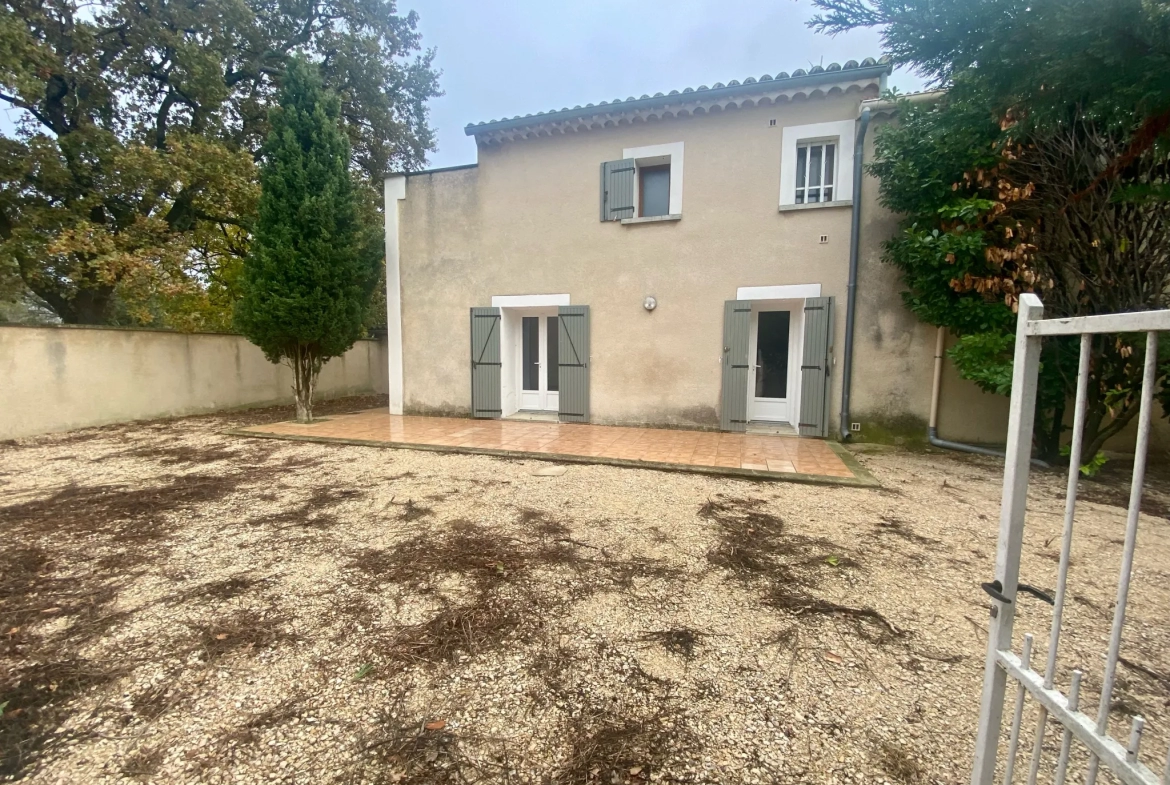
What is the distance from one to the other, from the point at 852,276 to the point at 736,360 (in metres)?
1.84

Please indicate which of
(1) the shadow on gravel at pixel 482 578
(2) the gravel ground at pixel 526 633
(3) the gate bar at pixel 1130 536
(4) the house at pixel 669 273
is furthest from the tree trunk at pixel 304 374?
(3) the gate bar at pixel 1130 536

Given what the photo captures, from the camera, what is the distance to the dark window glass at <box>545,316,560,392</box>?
820 centimetres

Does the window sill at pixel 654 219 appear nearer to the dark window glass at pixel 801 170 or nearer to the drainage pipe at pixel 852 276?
the dark window glass at pixel 801 170

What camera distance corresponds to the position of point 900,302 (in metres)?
6.32

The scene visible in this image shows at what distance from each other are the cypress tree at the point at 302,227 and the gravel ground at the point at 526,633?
3593 mm

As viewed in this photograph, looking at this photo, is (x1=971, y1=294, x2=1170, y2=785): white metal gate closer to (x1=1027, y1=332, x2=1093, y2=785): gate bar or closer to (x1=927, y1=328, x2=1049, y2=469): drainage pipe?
(x1=1027, y1=332, x2=1093, y2=785): gate bar

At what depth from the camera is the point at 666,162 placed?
7.24 metres

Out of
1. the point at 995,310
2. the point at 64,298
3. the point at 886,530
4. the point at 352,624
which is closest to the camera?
the point at 352,624

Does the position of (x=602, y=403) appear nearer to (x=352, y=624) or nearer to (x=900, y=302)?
(x=900, y=302)

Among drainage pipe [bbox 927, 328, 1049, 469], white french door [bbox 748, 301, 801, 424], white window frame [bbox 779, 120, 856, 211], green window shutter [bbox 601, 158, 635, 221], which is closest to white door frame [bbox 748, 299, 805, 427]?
white french door [bbox 748, 301, 801, 424]

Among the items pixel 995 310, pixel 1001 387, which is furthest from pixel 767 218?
pixel 1001 387

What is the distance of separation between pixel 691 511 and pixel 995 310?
4.34m

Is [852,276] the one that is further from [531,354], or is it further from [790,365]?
[531,354]

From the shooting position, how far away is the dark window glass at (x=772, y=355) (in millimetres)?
7176
